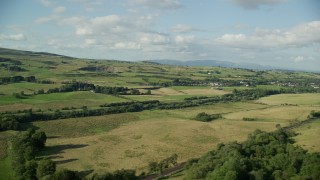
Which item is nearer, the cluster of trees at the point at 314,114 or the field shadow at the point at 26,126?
the field shadow at the point at 26,126

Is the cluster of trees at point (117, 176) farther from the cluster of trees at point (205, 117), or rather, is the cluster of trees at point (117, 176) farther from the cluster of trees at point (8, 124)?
the cluster of trees at point (205, 117)

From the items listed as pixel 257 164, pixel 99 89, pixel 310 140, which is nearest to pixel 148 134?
pixel 310 140

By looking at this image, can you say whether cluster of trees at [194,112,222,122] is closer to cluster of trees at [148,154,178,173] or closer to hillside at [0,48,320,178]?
hillside at [0,48,320,178]

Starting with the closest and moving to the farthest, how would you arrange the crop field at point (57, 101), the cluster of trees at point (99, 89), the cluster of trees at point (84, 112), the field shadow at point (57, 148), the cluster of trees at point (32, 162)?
the cluster of trees at point (32, 162), the field shadow at point (57, 148), the cluster of trees at point (84, 112), the crop field at point (57, 101), the cluster of trees at point (99, 89)

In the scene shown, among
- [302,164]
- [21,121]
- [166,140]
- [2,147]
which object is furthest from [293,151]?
[21,121]

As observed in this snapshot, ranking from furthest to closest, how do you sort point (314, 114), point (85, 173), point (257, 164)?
point (314, 114) < point (85, 173) < point (257, 164)

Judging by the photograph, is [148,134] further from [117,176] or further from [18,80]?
[18,80]

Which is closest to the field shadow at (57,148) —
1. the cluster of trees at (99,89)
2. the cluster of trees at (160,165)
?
the cluster of trees at (160,165)

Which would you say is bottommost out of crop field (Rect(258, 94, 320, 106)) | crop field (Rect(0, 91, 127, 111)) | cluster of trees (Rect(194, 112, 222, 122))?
cluster of trees (Rect(194, 112, 222, 122))

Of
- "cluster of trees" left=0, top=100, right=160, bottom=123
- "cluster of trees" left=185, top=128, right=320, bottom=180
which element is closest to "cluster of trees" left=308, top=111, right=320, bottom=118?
"cluster of trees" left=185, top=128, right=320, bottom=180
